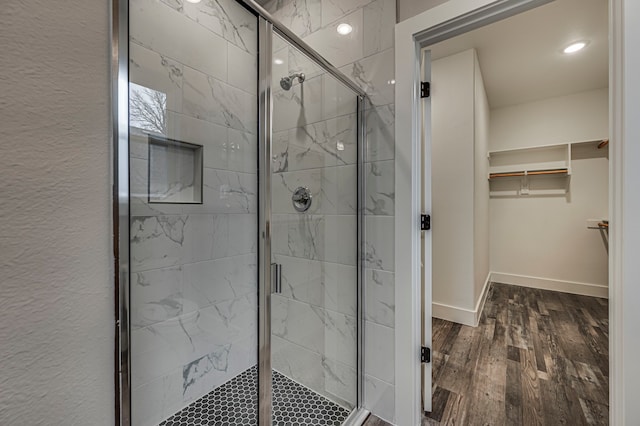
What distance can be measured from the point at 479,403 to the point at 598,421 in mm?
581

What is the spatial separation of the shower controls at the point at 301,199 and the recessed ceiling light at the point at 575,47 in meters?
2.99

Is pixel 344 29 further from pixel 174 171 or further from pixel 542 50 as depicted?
pixel 542 50

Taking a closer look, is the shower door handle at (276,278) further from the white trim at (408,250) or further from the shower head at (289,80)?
the shower head at (289,80)

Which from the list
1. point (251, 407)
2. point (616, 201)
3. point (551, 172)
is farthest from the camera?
point (551, 172)

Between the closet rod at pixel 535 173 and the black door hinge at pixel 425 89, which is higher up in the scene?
the black door hinge at pixel 425 89

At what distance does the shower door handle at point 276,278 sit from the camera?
3.90 ft

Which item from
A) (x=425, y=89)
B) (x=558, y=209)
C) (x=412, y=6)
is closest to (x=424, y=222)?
(x=425, y=89)

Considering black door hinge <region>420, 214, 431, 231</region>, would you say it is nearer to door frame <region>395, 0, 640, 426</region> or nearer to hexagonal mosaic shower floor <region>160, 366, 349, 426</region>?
door frame <region>395, 0, 640, 426</region>

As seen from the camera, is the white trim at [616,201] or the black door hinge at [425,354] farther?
the black door hinge at [425,354]

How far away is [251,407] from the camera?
48.0 inches

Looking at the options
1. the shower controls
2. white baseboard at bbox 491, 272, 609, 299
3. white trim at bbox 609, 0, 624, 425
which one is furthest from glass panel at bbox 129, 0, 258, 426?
white baseboard at bbox 491, 272, 609, 299

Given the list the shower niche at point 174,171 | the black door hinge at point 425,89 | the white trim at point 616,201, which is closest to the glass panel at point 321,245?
the black door hinge at point 425,89

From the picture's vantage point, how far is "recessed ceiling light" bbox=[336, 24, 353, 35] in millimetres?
1568

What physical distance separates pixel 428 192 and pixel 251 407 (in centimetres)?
133
